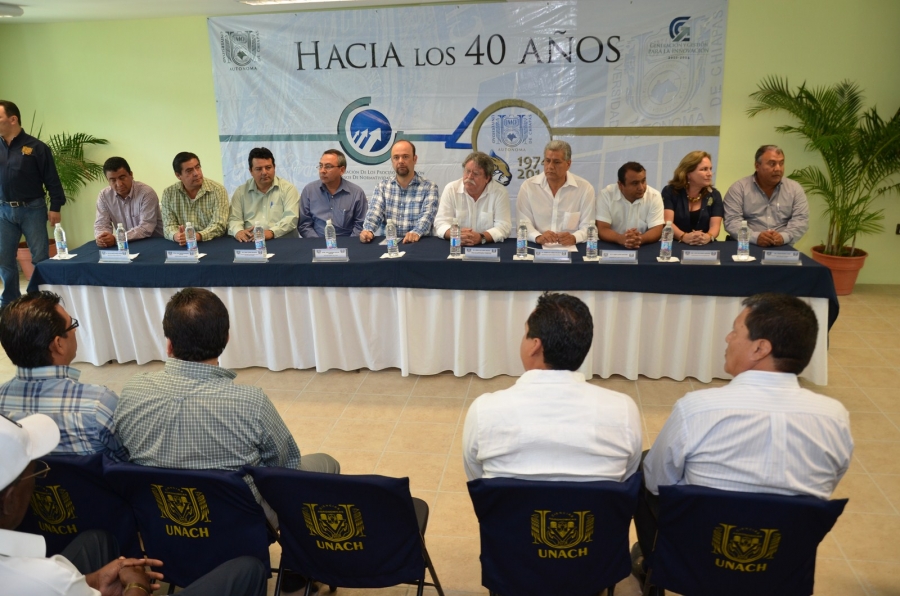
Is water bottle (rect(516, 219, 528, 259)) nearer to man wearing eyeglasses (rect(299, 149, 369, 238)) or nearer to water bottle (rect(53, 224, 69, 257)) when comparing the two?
man wearing eyeglasses (rect(299, 149, 369, 238))

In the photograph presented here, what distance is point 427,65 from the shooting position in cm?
551

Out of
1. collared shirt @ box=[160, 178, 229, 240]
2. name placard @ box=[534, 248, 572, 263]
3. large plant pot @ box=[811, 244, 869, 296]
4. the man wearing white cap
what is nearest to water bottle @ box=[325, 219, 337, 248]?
collared shirt @ box=[160, 178, 229, 240]

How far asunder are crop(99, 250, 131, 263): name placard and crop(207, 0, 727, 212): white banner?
7.92 feet

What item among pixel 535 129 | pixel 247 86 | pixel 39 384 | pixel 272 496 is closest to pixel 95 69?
pixel 247 86

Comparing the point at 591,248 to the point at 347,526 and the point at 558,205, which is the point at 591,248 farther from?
the point at 347,526

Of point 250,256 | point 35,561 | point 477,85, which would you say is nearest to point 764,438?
point 35,561

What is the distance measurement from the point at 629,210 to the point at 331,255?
1713mm

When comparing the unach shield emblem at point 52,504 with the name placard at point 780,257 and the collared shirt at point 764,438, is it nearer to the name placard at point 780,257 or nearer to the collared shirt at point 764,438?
the collared shirt at point 764,438

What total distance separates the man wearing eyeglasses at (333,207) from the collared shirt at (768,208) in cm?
232

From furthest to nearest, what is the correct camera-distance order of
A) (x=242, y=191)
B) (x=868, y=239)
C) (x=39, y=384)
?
(x=868, y=239)
(x=242, y=191)
(x=39, y=384)

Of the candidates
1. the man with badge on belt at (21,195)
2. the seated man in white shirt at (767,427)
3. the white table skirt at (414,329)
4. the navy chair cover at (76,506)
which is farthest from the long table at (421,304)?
the navy chair cover at (76,506)

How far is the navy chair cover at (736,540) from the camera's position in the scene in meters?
1.44

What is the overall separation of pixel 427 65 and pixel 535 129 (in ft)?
3.38

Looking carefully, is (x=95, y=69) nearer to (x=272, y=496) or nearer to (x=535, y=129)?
(x=535, y=129)
